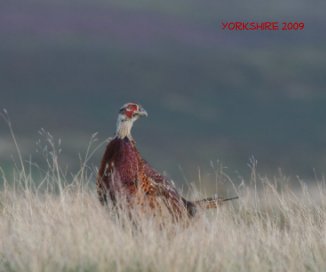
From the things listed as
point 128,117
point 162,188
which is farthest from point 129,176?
point 128,117

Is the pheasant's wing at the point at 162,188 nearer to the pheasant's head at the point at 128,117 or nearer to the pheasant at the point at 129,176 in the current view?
the pheasant at the point at 129,176

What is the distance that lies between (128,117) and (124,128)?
0.10 m

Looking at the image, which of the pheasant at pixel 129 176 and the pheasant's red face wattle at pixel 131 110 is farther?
the pheasant's red face wattle at pixel 131 110

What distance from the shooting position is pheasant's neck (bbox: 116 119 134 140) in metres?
7.02

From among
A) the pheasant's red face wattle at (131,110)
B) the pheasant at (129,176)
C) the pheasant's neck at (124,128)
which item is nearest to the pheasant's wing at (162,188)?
the pheasant at (129,176)

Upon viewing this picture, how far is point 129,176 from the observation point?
6914mm

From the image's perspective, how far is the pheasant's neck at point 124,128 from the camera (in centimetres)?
702

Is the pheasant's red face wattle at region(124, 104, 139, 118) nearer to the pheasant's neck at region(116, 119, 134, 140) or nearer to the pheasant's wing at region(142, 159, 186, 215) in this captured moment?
the pheasant's neck at region(116, 119, 134, 140)

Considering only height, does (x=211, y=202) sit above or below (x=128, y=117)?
below

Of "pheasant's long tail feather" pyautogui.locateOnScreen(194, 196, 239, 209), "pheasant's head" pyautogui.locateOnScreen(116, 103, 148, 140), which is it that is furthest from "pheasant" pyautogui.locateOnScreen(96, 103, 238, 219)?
"pheasant's long tail feather" pyautogui.locateOnScreen(194, 196, 239, 209)

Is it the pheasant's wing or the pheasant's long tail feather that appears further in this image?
the pheasant's long tail feather

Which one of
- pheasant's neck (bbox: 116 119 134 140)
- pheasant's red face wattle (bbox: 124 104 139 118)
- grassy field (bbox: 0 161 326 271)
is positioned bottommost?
grassy field (bbox: 0 161 326 271)

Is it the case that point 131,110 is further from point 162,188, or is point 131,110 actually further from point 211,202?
point 211,202

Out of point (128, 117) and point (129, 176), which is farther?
point (128, 117)
